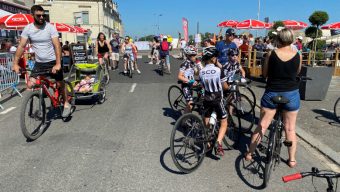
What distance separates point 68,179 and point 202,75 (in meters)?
2.25

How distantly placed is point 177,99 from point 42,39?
317 cm

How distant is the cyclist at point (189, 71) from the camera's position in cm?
554

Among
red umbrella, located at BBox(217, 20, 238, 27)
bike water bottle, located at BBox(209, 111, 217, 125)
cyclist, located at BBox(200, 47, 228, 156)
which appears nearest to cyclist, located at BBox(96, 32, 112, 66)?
cyclist, located at BBox(200, 47, 228, 156)

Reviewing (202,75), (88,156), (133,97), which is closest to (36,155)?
(88,156)

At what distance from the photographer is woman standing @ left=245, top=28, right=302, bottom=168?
3.67 meters

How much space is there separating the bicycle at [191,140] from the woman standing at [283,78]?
2.12ft

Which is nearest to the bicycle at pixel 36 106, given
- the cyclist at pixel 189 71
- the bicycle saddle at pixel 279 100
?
the cyclist at pixel 189 71

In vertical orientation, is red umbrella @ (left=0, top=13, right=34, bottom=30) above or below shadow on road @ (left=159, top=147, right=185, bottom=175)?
above

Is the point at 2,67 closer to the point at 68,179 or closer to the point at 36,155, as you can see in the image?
the point at 36,155

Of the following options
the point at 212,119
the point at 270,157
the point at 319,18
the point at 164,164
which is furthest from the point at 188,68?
the point at 319,18

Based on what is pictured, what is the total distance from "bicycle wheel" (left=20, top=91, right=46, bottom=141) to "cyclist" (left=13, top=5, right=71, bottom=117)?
0.36 m

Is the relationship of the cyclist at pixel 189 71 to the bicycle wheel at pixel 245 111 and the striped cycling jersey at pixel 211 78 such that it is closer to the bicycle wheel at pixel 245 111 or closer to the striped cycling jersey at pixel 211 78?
the bicycle wheel at pixel 245 111

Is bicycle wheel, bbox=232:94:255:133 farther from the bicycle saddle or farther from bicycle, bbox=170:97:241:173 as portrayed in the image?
the bicycle saddle

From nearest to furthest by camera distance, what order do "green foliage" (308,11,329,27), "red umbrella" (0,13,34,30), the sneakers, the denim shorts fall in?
1. the denim shorts
2. the sneakers
3. "red umbrella" (0,13,34,30)
4. "green foliage" (308,11,329,27)
